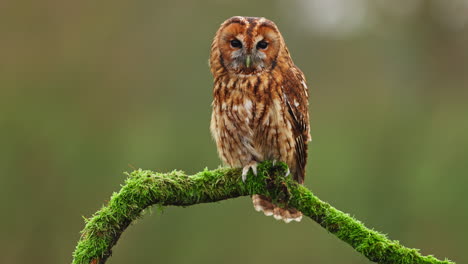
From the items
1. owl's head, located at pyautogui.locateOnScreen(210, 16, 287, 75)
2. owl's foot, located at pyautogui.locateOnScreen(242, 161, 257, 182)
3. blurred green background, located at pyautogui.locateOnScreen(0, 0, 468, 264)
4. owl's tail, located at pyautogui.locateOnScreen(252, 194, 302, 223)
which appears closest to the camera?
owl's foot, located at pyautogui.locateOnScreen(242, 161, 257, 182)

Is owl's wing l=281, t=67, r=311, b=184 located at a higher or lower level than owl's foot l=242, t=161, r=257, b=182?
higher

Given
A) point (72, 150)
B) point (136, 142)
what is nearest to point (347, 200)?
point (136, 142)

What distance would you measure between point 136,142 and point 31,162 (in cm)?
119

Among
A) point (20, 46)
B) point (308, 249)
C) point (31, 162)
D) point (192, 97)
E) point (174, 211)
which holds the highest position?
point (20, 46)

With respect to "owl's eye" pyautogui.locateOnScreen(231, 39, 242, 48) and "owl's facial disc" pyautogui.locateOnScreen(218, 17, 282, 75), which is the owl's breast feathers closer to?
"owl's facial disc" pyautogui.locateOnScreen(218, 17, 282, 75)

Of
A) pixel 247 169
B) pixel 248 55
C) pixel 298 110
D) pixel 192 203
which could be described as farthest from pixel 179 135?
pixel 192 203

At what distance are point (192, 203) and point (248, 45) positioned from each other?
3.44 feet

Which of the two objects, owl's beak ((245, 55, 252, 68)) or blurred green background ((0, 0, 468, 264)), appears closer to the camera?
owl's beak ((245, 55, 252, 68))

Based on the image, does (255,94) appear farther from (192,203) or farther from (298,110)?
(192,203)

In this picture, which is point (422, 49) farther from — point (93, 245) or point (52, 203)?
point (93, 245)

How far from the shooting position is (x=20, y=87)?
6.62 metres

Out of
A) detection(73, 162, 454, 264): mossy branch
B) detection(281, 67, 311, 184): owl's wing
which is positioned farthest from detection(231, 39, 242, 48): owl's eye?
detection(73, 162, 454, 264): mossy branch

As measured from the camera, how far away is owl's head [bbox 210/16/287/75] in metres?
3.12

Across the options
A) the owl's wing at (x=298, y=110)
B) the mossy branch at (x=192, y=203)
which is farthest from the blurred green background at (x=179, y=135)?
the mossy branch at (x=192, y=203)
